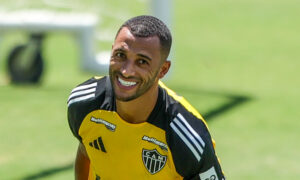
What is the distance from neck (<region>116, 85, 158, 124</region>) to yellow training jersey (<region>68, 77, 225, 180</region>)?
0.03m

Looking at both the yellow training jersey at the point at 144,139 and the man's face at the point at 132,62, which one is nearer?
the man's face at the point at 132,62

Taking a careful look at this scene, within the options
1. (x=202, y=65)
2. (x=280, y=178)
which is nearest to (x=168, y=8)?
(x=202, y=65)

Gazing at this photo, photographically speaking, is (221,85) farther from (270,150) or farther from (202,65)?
(270,150)

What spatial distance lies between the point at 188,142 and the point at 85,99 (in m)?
0.67

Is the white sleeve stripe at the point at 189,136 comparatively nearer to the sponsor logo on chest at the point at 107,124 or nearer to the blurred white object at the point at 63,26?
the sponsor logo on chest at the point at 107,124

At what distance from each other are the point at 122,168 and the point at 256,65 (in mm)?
10029

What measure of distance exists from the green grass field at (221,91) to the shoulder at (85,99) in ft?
12.0

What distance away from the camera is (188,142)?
4.25m

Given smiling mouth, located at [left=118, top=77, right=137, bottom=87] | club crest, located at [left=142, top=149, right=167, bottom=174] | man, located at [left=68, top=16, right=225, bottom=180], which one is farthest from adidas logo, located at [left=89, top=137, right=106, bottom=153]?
smiling mouth, located at [left=118, top=77, right=137, bottom=87]

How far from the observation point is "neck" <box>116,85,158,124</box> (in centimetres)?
433

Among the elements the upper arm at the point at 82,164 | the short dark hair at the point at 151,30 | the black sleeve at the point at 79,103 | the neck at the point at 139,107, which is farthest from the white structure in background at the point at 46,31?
the short dark hair at the point at 151,30

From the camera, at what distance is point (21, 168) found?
28.0ft

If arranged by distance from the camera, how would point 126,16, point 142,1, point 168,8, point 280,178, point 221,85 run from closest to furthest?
1. point 280,178
2. point 168,8
3. point 221,85
4. point 126,16
5. point 142,1

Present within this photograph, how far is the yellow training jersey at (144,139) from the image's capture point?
14.1 ft
